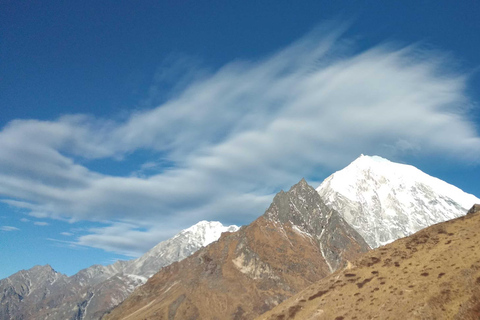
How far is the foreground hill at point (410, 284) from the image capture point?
6112 centimetres

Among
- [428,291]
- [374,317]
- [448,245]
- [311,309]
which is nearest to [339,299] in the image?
[311,309]

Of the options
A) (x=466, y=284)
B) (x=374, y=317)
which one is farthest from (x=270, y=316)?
(x=466, y=284)

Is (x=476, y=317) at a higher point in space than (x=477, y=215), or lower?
lower

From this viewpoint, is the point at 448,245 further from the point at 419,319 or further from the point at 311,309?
the point at 311,309

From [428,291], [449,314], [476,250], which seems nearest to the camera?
[449,314]

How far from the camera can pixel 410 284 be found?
237ft

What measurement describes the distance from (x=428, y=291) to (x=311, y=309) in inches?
1145

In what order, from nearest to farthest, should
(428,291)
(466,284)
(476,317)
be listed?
(476,317) < (466,284) < (428,291)

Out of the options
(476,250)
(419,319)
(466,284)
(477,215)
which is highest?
(477,215)

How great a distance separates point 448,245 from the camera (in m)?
80.1

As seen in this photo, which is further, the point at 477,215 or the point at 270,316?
the point at 270,316

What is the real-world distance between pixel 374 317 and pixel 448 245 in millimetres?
26842

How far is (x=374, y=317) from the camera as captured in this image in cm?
6819

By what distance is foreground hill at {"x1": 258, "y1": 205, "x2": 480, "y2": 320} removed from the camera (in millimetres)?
61125
